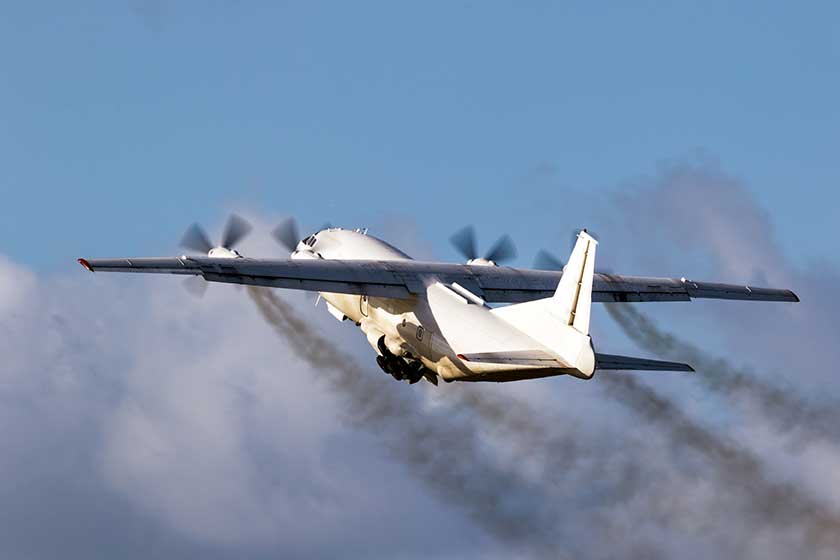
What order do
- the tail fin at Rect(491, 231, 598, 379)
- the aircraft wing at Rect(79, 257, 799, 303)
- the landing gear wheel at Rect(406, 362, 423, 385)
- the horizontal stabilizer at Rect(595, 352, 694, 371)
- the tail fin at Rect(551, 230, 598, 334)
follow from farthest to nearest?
the landing gear wheel at Rect(406, 362, 423, 385) < the aircraft wing at Rect(79, 257, 799, 303) < the horizontal stabilizer at Rect(595, 352, 694, 371) < the tail fin at Rect(551, 230, 598, 334) < the tail fin at Rect(491, 231, 598, 379)

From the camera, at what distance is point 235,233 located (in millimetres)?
67250

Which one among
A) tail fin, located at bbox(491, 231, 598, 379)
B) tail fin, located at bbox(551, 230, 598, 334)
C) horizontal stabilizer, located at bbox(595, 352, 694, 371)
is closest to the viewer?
tail fin, located at bbox(491, 231, 598, 379)

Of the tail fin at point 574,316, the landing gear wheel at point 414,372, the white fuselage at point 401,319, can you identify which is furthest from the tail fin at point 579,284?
the landing gear wheel at point 414,372

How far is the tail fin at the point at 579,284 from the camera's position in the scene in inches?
2180

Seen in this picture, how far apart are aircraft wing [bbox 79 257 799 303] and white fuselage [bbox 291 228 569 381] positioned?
0.97 metres

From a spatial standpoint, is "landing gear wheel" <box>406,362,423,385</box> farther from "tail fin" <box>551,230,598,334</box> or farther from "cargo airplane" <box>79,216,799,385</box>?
"tail fin" <box>551,230,598,334</box>

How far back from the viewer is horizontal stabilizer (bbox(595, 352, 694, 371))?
189ft

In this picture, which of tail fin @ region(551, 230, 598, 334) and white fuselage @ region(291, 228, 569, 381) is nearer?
tail fin @ region(551, 230, 598, 334)

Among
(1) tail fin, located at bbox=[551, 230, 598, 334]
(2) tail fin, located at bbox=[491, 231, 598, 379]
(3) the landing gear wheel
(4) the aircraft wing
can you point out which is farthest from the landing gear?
(1) tail fin, located at bbox=[551, 230, 598, 334]

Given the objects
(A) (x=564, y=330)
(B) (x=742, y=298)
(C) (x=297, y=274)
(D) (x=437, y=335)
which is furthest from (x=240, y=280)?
(B) (x=742, y=298)

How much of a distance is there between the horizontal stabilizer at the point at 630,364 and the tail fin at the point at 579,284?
7.98ft

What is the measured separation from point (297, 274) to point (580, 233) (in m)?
11.0

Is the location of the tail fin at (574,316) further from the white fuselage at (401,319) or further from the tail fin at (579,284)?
the white fuselage at (401,319)

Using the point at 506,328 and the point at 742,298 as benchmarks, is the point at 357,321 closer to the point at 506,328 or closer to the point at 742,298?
the point at 506,328
